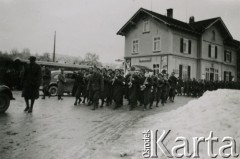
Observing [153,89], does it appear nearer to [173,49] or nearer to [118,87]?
[118,87]

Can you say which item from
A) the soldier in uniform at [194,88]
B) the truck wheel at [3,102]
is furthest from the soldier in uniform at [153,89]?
the soldier in uniform at [194,88]

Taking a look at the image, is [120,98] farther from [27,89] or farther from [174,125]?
[174,125]

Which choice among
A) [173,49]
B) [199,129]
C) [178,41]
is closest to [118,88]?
[199,129]

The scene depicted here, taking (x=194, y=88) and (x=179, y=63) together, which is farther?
(x=179, y=63)

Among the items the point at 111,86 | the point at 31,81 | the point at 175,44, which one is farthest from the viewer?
the point at 175,44

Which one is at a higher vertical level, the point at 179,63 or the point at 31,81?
the point at 179,63

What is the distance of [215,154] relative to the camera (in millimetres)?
5160

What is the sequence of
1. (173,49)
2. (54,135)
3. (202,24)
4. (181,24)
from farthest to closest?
(202,24) < (181,24) < (173,49) < (54,135)

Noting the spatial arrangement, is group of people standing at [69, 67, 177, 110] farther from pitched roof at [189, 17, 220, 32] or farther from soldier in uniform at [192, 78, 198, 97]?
pitched roof at [189, 17, 220, 32]

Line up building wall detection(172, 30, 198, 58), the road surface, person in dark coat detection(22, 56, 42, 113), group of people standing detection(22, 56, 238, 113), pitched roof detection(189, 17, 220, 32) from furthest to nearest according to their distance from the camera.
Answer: pitched roof detection(189, 17, 220, 32), building wall detection(172, 30, 198, 58), group of people standing detection(22, 56, 238, 113), person in dark coat detection(22, 56, 42, 113), the road surface

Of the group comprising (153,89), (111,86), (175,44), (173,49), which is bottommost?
(153,89)

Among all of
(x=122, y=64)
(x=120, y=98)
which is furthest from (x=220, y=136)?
(x=122, y=64)
